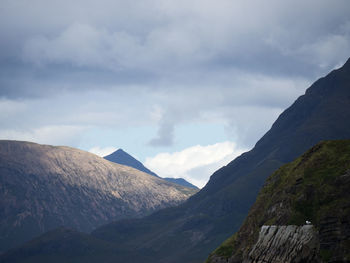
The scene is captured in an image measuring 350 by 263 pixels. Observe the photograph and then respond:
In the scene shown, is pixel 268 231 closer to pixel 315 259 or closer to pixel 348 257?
pixel 315 259

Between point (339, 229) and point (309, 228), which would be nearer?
point (309, 228)

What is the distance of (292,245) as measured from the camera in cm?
6203

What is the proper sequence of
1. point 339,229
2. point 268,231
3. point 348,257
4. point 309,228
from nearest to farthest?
point 309,228 → point 268,231 → point 348,257 → point 339,229

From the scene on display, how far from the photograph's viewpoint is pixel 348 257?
167 metres

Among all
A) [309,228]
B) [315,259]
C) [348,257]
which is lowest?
[348,257]

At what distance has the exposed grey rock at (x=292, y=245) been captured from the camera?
201 feet

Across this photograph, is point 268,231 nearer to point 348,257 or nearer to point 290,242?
point 290,242

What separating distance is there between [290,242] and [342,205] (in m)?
146

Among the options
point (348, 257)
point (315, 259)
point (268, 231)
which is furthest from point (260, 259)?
point (348, 257)

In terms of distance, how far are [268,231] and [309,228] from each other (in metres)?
7.68

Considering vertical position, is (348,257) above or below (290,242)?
below

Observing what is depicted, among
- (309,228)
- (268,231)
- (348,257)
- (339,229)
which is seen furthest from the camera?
(339,229)

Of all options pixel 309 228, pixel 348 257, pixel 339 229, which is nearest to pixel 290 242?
pixel 309 228

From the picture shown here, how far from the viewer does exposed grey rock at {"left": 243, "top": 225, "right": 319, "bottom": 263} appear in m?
61.1
